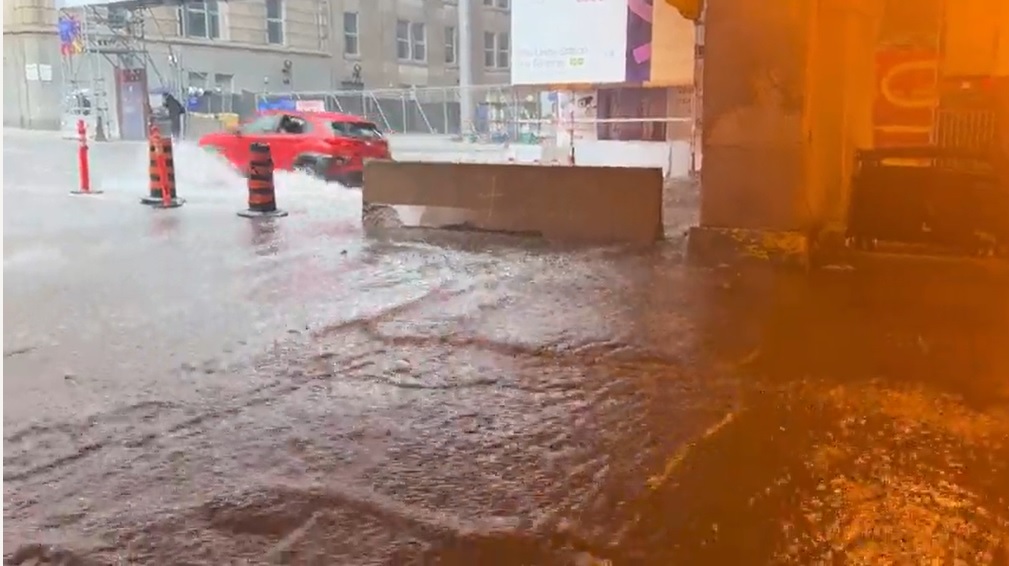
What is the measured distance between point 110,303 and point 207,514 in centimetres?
471

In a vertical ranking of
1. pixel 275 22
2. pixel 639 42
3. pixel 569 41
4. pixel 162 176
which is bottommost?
pixel 162 176

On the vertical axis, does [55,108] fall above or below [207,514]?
above

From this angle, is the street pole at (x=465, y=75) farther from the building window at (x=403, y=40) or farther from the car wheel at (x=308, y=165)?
the car wheel at (x=308, y=165)

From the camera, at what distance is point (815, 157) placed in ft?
32.2

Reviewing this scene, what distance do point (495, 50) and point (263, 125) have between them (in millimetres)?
33991

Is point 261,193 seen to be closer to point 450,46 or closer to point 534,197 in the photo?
point 534,197

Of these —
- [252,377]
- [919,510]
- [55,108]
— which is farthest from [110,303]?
[55,108]

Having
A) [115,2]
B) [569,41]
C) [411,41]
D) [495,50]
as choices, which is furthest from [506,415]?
A: [495,50]

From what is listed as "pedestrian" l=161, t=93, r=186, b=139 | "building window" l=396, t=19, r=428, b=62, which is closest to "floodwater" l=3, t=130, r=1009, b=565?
"pedestrian" l=161, t=93, r=186, b=139

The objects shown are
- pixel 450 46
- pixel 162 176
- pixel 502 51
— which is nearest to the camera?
pixel 162 176

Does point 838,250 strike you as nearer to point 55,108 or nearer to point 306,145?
point 306,145

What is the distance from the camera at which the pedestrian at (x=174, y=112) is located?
103 feet

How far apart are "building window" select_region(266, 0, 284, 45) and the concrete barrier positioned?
29.9 meters

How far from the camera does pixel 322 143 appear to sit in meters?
18.2
